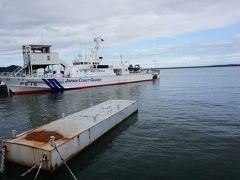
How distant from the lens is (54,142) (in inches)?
393

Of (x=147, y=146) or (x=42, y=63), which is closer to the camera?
(x=147, y=146)

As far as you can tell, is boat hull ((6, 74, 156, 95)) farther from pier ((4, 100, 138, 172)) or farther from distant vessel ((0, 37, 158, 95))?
pier ((4, 100, 138, 172))

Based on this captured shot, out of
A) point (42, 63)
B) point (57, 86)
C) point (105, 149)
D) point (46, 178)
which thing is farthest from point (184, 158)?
point (42, 63)

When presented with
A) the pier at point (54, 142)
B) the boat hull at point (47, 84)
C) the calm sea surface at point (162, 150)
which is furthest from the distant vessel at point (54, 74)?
the pier at point (54, 142)

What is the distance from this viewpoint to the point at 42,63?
5059cm

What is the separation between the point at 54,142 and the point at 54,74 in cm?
4178

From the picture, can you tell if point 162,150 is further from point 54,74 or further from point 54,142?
point 54,74

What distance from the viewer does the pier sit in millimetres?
9914

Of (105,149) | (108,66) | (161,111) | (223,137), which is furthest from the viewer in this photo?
(108,66)

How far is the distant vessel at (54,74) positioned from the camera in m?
46.0

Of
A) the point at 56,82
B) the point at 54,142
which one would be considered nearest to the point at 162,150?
the point at 54,142

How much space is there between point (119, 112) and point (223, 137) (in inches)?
287

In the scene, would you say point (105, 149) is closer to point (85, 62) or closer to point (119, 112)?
point (119, 112)

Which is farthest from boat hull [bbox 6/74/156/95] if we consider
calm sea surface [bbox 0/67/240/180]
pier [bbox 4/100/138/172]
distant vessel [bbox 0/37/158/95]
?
pier [bbox 4/100/138/172]
